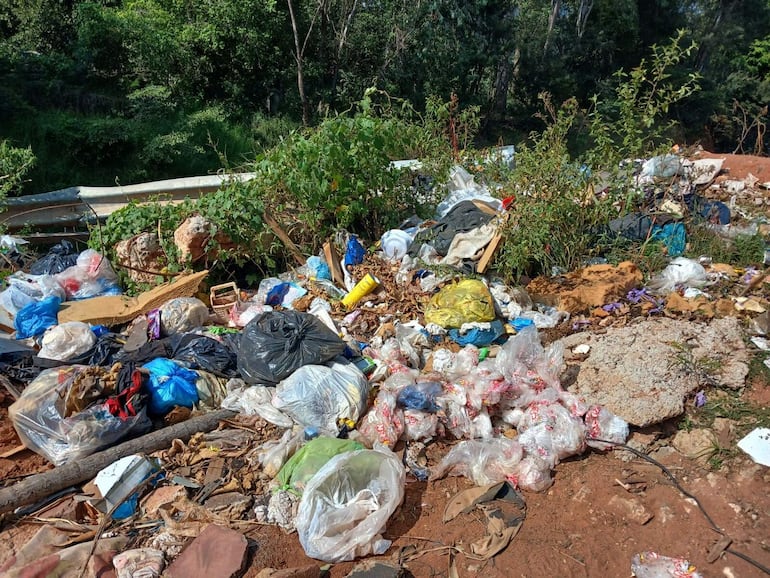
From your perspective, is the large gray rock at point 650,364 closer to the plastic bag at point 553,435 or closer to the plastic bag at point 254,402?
the plastic bag at point 553,435

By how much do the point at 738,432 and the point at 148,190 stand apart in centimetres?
602

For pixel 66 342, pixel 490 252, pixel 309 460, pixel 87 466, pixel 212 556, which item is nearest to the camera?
pixel 212 556

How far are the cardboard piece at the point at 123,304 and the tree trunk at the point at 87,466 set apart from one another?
1446mm

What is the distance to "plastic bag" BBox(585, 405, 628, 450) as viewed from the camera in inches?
118

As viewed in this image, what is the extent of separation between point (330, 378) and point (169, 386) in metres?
0.97

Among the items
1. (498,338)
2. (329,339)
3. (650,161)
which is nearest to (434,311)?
(498,338)

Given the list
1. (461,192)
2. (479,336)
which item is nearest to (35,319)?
(479,336)

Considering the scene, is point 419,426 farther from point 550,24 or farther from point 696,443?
point 550,24

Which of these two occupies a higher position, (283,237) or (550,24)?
(550,24)

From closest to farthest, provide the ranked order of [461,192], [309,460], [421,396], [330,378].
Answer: [309,460] < [421,396] < [330,378] < [461,192]

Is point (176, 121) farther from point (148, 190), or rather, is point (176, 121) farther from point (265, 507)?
point (265, 507)

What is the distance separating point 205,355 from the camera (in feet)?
12.1

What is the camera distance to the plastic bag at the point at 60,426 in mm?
2969

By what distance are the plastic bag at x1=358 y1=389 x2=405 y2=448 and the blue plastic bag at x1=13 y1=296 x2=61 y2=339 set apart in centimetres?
271
